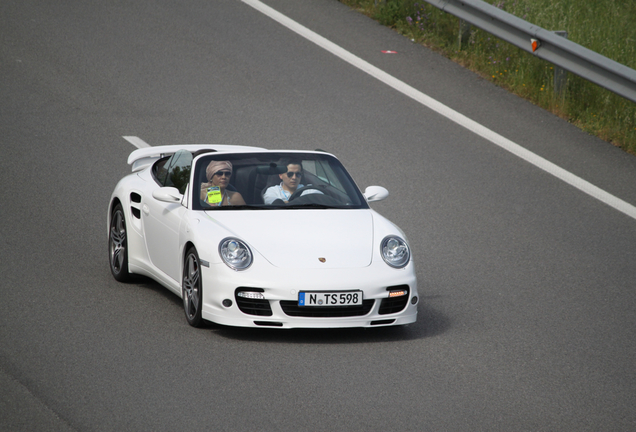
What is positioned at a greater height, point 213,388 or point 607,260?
point 213,388

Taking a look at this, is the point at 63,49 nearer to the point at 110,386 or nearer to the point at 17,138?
the point at 17,138

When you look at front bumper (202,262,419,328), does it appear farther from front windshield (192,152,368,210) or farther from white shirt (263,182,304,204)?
white shirt (263,182,304,204)

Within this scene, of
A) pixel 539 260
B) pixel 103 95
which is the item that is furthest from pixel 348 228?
pixel 103 95

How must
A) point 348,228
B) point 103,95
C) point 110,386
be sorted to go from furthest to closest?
1. point 103,95
2. point 348,228
3. point 110,386

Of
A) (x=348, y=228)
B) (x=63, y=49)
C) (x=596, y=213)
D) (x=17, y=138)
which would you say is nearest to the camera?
(x=348, y=228)

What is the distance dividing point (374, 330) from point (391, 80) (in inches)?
289

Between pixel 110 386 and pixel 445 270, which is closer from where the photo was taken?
pixel 110 386

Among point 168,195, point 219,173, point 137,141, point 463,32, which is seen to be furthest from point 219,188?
point 463,32

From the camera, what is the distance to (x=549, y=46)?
13383mm

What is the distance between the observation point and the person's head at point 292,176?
8125mm

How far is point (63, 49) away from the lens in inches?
590

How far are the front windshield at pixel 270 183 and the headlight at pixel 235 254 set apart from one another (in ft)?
2.37

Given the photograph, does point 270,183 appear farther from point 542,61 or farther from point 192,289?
point 542,61

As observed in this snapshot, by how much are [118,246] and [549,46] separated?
7.41 meters
